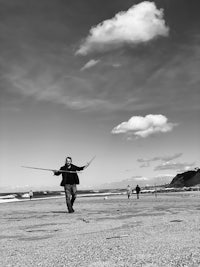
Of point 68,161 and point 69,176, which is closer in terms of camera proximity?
point 69,176

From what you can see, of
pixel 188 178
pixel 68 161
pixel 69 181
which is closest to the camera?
pixel 69 181

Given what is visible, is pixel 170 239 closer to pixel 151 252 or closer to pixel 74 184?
pixel 151 252

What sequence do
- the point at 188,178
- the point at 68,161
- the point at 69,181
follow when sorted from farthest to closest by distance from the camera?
the point at 188,178, the point at 68,161, the point at 69,181

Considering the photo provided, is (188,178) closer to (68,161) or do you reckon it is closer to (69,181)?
(68,161)

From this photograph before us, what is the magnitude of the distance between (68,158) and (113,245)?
907cm

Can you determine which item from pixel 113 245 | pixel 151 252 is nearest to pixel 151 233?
pixel 113 245

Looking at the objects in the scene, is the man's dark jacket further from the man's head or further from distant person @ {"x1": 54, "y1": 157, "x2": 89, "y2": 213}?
the man's head

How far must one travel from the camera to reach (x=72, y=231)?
7922mm

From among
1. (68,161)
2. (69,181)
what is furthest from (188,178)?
(69,181)

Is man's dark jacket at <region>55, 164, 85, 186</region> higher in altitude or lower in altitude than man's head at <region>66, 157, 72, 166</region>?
lower

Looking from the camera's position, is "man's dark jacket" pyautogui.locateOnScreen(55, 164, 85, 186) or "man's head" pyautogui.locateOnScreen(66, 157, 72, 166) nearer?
"man's dark jacket" pyautogui.locateOnScreen(55, 164, 85, 186)

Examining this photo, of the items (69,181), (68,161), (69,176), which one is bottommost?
(69,181)

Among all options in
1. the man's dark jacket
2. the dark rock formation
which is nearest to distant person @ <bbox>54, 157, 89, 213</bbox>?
the man's dark jacket

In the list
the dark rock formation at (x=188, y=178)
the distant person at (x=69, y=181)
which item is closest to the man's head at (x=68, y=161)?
the distant person at (x=69, y=181)
